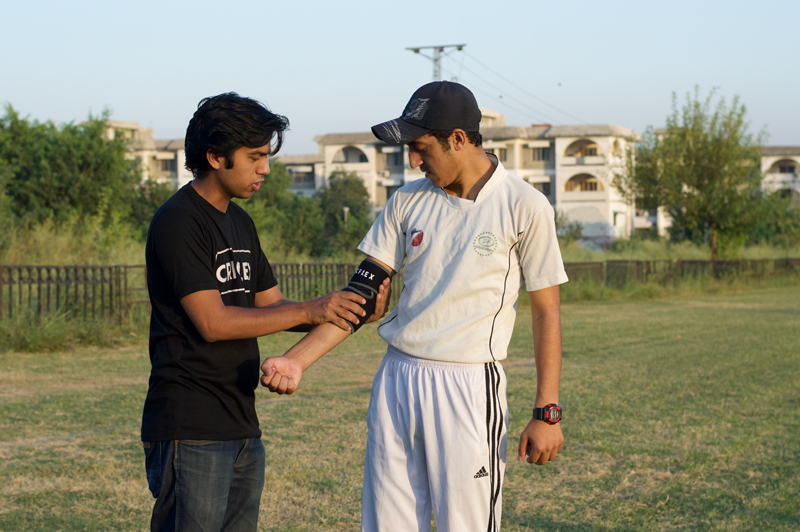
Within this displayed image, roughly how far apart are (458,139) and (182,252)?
0.99 meters

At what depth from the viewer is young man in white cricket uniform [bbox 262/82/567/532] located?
8.37 feet

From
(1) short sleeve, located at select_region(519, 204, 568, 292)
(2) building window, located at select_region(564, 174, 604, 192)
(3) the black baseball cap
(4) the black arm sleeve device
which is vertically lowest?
(4) the black arm sleeve device

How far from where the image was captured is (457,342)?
8.43ft

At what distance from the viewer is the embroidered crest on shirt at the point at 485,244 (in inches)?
102

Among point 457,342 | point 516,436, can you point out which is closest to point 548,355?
point 457,342

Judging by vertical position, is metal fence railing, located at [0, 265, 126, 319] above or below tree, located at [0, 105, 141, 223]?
below

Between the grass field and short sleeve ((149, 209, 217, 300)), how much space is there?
92.8 inches

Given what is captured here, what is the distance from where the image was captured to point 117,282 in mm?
13016

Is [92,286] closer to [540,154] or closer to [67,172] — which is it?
[67,172]

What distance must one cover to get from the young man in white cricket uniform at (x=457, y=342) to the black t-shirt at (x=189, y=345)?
0.54 feet

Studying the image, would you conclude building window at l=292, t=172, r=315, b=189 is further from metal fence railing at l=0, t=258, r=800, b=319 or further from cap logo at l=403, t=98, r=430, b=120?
cap logo at l=403, t=98, r=430, b=120

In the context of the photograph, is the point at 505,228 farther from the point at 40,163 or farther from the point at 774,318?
the point at 40,163

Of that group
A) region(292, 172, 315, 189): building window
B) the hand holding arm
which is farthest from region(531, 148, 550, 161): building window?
the hand holding arm

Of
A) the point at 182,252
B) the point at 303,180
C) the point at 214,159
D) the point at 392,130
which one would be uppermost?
the point at 303,180
